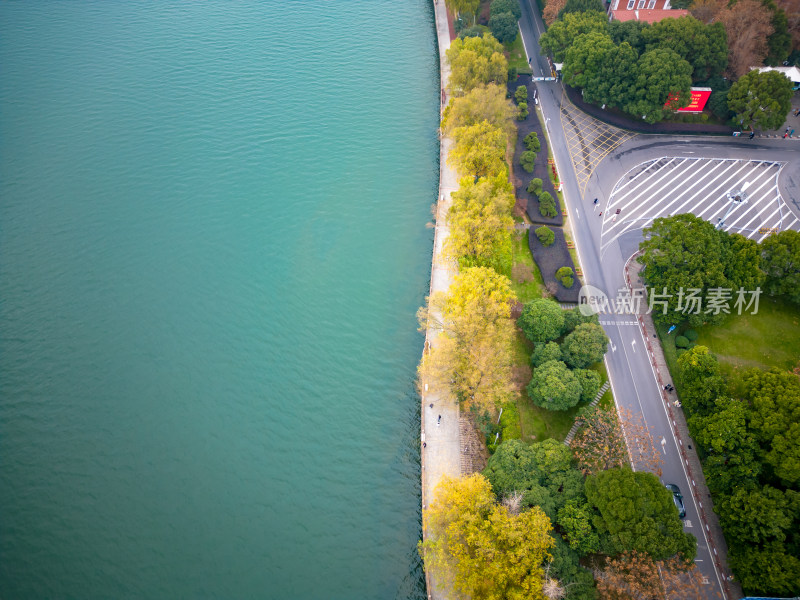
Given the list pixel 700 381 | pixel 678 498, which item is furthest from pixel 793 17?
pixel 678 498

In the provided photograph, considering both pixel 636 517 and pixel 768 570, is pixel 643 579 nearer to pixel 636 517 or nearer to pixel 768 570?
pixel 636 517

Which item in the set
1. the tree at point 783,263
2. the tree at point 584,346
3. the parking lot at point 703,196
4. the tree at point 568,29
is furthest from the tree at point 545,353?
the tree at point 568,29

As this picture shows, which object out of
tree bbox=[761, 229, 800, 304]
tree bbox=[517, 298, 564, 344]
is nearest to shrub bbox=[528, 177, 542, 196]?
tree bbox=[517, 298, 564, 344]

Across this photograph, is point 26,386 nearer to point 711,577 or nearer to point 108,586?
point 108,586

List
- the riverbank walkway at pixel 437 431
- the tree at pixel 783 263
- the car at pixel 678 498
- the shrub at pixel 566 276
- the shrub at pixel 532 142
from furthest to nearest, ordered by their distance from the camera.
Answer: the shrub at pixel 532 142
the shrub at pixel 566 276
the tree at pixel 783 263
the riverbank walkway at pixel 437 431
the car at pixel 678 498

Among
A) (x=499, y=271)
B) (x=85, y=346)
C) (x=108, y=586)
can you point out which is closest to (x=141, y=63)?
Result: (x=85, y=346)

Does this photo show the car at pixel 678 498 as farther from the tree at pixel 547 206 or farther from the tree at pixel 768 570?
the tree at pixel 547 206
